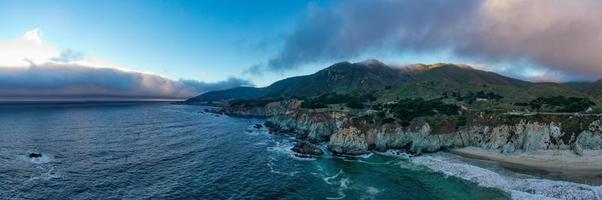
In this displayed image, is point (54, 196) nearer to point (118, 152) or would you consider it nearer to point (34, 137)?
point (118, 152)

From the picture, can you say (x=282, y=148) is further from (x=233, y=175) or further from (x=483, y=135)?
(x=483, y=135)

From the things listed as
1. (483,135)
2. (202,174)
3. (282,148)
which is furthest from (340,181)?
(483,135)

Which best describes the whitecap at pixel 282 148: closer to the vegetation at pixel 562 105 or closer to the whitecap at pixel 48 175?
the whitecap at pixel 48 175

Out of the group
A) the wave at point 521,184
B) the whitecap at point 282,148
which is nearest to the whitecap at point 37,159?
the whitecap at point 282,148

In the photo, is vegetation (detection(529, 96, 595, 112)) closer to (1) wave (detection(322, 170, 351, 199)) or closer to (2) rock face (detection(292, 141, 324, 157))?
(2) rock face (detection(292, 141, 324, 157))

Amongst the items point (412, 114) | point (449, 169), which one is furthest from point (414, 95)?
point (449, 169)
